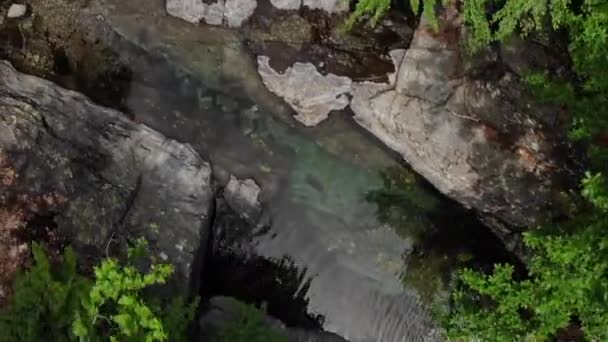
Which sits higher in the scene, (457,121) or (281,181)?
(457,121)

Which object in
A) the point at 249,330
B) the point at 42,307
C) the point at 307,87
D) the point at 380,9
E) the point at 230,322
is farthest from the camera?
the point at 307,87

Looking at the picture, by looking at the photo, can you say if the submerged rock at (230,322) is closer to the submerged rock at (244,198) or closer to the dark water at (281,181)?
the dark water at (281,181)

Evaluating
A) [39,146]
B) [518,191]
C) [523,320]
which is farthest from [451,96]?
[39,146]

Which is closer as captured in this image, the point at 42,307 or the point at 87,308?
the point at 87,308

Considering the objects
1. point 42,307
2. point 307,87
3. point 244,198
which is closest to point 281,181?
point 244,198

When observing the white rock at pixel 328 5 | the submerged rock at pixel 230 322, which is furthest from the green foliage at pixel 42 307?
the white rock at pixel 328 5

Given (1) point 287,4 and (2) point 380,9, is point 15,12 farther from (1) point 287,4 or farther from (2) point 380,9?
(2) point 380,9
